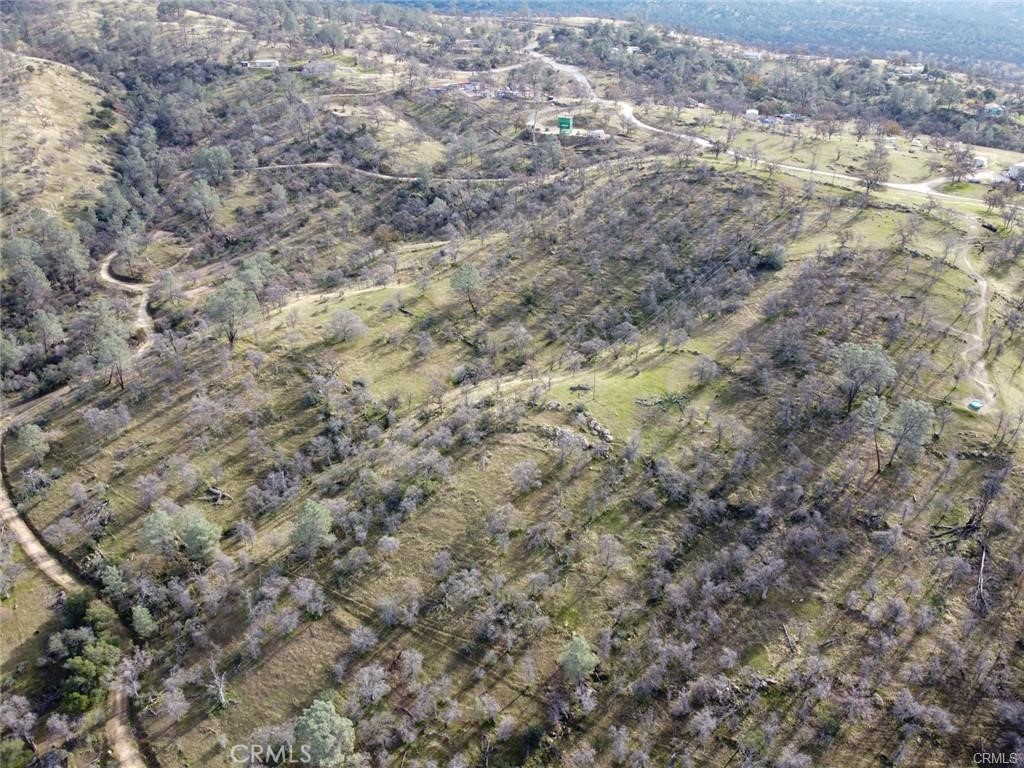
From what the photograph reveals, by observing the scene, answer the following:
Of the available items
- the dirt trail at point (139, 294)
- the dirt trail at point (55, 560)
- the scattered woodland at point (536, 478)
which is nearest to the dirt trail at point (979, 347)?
the scattered woodland at point (536, 478)

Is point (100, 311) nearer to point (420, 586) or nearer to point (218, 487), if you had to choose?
point (218, 487)

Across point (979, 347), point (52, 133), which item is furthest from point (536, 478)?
point (52, 133)

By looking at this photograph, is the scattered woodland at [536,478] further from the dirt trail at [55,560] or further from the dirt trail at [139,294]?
the dirt trail at [139,294]

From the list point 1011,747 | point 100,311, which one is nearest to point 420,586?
point 1011,747

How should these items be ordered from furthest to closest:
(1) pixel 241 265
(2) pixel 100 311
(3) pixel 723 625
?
(1) pixel 241 265 → (2) pixel 100 311 → (3) pixel 723 625

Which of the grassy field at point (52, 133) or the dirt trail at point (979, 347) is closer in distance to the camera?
the dirt trail at point (979, 347)

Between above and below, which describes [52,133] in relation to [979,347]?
above

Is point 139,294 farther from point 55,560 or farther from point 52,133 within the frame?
point 52,133
